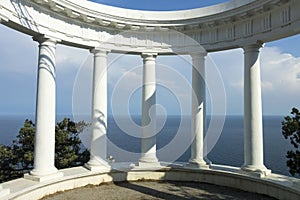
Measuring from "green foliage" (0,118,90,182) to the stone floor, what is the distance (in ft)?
88.2

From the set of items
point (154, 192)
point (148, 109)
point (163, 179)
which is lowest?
point (154, 192)

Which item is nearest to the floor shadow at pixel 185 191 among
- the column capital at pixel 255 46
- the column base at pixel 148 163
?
the column base at pixel 148 163

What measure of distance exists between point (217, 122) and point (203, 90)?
9.34 metres

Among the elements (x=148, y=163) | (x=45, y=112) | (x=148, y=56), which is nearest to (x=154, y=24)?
(x=148, y=56)

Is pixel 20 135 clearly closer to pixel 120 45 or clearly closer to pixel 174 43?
pixel 120 45

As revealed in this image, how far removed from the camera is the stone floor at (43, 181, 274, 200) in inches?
2184

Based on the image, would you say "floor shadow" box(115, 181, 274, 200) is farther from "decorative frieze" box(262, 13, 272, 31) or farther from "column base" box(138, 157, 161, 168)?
"decorative frieze" box(262, 13, 272, 31)

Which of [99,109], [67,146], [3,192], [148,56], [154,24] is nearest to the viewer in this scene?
[3,192]

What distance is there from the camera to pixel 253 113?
6216 cm

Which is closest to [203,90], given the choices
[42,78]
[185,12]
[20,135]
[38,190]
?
[185,12]

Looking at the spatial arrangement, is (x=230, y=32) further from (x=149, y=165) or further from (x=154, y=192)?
(x=154, y=192)

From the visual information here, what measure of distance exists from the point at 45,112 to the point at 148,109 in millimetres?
27904

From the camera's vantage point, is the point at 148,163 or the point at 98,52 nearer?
the point at 98,52

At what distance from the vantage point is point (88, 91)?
7112 centimetres
